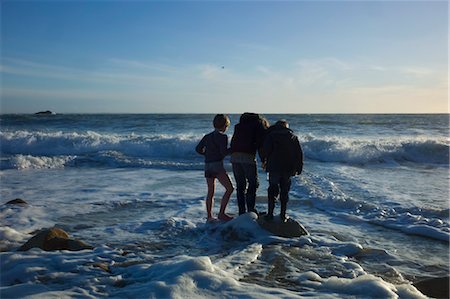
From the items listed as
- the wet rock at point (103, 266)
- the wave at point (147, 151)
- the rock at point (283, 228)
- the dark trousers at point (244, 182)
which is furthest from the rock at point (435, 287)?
the wave at point (147, 151)

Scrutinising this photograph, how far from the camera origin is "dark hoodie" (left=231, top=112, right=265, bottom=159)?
682 centimetres

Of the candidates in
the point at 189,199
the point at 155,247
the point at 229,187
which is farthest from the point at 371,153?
the point at 155,247

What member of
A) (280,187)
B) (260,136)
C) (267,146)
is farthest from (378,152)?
(267,146)

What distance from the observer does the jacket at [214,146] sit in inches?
274

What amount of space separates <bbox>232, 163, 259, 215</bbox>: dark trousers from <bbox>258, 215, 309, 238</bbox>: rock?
49cm

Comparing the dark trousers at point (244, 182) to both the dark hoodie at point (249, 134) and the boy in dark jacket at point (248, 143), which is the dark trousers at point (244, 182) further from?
the dark hoodie at point (249, 134)

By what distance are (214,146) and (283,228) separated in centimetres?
183

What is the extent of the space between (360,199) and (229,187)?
4.11 m

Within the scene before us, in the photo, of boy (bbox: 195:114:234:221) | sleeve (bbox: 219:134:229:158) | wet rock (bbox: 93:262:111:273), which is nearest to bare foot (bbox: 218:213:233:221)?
boy (bbox: 195:114:234:221)

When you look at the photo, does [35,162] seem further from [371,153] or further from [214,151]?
[371,153]

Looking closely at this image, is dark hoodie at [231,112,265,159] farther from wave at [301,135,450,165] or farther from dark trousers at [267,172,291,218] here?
wave at [301,135,450,165]

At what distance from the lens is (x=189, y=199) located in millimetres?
9766

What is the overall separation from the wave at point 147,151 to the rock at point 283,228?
1008cm

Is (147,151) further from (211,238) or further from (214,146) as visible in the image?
(211,238)
